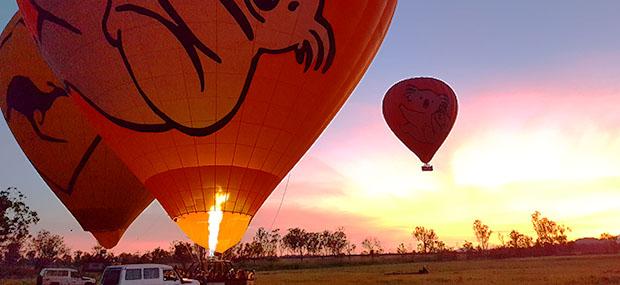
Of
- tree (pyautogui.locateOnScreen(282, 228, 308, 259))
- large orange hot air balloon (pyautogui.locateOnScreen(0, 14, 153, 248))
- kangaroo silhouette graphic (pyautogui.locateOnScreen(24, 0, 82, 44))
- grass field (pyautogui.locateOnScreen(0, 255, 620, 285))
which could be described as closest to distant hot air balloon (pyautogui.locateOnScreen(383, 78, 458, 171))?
grass field (pyautogui.locateOnScreen(0, 255, 620, 285))

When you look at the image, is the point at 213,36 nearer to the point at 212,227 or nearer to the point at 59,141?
the point at 212,227

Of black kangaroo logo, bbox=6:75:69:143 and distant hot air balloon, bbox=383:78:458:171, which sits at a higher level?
distant hot air balloon, bbox=383:78:458:171

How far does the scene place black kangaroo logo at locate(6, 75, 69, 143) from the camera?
77.1 ft

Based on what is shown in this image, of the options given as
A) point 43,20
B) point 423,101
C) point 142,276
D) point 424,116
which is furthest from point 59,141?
point 423,101

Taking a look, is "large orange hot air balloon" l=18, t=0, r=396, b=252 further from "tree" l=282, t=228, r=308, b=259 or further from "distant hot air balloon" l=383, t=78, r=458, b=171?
"tree" l=282, t=228, r=308, b=259

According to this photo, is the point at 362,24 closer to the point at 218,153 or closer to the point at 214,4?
the point at 214,4

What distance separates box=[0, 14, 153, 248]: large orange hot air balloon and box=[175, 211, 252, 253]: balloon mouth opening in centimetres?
940

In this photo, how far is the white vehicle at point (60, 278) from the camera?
2541 centimetres

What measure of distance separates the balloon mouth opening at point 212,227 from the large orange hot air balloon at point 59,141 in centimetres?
940

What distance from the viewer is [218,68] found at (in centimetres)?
1548

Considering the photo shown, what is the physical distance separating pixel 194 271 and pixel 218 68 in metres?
7.27

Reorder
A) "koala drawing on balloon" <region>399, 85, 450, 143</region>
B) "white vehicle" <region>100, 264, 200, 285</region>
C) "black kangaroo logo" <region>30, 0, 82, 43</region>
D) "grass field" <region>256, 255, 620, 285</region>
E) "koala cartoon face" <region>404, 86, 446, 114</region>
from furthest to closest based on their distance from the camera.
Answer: "koala cartoon face" <region>404, 86, 446, 114</region> < "koala drawing on balloon" <region>399, 85, 450, 143</region> < "grass field" <region>256, 255, 620, 285</region> < "white vehicle" <region>100, 264, 200, 285</region> < "black kangaroo logo" <region>30, 0, 82, 43</region>

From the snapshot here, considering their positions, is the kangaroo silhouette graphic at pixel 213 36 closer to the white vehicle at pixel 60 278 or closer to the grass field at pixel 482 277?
the white vehicle at pixel 60 278

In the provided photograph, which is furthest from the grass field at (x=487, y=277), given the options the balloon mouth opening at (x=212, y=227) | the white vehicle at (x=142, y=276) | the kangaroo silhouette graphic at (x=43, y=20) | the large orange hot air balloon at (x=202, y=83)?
the kangaroo silhouette graphic at (x=43, y=20)
